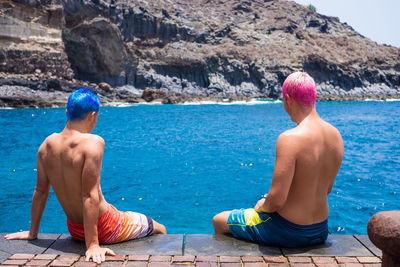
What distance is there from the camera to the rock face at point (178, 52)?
44688 mm

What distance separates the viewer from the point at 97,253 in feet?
9.52

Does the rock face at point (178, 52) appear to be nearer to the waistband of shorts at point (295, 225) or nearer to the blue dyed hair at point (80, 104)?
the blue dyed hair at point (80, 104)

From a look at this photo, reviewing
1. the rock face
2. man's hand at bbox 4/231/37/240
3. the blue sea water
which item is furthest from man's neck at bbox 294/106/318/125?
the rock face

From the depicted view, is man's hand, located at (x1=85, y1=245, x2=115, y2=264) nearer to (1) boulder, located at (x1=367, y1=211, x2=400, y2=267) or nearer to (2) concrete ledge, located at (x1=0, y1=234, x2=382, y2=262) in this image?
(2) concrete ledge, located at (x1=0, y1=234, x2=382, y2=262)

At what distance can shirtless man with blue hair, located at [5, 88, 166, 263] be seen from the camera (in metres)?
2.93

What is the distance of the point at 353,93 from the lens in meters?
70.3

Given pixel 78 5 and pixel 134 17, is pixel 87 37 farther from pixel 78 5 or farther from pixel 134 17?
pixel 134 17

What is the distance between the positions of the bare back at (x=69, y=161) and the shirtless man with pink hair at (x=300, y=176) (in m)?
1.44

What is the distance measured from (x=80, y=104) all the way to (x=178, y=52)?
64.5 meters

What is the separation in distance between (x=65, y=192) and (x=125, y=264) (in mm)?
837

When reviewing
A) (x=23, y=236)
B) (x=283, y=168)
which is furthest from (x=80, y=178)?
(x=283, y=168)

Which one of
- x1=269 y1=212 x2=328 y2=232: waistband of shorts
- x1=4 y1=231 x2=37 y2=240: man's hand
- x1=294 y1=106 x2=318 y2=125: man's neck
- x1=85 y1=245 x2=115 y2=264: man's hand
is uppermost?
x1=294 y1=106 x2=318 y2=125: man's neck

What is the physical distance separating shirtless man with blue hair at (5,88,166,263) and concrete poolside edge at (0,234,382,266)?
0.48 ft

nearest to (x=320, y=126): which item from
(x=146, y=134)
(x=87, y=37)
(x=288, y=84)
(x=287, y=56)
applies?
(x=288, y=84)
